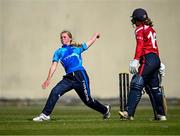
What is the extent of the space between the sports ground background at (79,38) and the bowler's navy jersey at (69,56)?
12.7m

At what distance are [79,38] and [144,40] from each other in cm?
1405

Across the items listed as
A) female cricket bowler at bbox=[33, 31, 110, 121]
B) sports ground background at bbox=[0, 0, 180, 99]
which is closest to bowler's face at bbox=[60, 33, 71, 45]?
female cricket bowler at bbox=[33, 31, 110, 121]

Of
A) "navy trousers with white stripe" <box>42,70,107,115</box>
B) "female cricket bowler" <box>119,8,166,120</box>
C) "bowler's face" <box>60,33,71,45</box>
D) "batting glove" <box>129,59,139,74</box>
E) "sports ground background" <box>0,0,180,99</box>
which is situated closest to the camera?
"batting glove" <box>129,59,139,74</box>

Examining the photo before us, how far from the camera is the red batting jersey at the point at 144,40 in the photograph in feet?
51.8

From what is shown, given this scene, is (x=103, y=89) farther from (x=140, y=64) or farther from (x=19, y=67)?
(x=140, y=64)

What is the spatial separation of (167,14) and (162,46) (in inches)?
42.2

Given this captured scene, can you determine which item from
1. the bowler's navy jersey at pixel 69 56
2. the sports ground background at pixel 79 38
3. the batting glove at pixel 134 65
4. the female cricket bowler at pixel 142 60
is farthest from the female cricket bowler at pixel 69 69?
the sports ground background at pixel 79 38

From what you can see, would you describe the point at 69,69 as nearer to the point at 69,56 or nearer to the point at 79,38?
the point at 69,56

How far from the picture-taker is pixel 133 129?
14.0 metres

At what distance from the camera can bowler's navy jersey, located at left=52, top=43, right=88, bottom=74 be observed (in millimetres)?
16859

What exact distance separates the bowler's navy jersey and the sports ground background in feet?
41.8

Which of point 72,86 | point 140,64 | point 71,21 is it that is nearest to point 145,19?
point 140,64

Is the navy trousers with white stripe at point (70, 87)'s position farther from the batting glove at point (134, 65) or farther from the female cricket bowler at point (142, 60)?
the batting glove at point (134, 65)

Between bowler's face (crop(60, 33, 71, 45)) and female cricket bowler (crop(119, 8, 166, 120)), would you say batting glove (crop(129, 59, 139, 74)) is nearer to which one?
female cricket bowler (crop(119, 8, 166, 120))
